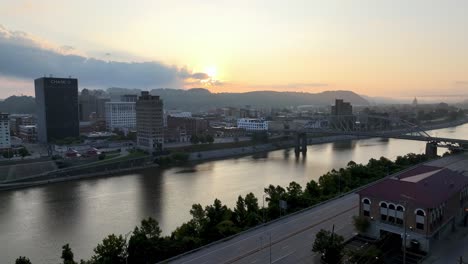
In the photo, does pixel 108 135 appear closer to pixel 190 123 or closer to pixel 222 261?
pixel 190 123

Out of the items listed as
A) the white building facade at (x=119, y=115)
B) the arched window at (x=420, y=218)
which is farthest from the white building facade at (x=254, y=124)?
the arched window at (x=420, y=218)

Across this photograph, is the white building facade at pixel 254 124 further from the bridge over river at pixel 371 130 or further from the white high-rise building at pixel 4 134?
the white high-rise building at pixel 4 134

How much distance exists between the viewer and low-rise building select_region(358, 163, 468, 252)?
941 cm

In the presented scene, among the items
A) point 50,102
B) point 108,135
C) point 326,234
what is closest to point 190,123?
point 108,135

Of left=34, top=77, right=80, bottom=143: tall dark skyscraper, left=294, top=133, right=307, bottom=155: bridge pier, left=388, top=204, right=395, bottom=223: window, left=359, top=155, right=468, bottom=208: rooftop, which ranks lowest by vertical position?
left=294, top=133, right=307, bottom=155: bridge pier

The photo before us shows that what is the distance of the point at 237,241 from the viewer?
9.81 metres

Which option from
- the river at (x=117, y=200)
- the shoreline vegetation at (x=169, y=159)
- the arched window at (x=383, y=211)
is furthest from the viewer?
the shoreline vegetation at (x=169, y=159)

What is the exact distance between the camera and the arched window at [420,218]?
935cm

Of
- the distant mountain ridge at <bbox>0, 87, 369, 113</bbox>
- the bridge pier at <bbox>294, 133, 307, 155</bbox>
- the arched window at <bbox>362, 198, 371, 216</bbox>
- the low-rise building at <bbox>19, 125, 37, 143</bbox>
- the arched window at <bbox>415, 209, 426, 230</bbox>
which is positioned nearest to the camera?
the arched window at <bbox>415, 209, 426, 230</bbox>

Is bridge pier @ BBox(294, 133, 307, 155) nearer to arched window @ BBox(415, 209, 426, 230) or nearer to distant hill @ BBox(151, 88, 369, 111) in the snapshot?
arched window @ BBox(415, 209, 426, 230)

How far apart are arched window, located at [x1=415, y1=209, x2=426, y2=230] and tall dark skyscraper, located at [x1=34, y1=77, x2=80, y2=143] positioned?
119 feet

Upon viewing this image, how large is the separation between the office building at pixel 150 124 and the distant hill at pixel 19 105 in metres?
54.8

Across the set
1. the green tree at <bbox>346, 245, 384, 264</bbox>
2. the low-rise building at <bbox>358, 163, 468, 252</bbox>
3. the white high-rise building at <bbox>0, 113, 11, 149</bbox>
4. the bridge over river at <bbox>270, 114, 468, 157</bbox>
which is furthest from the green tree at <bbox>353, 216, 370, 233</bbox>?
the white high-rise building at <bbox>0, 113, 11, 149</bbox>

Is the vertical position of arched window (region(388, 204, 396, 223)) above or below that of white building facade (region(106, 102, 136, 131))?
below
